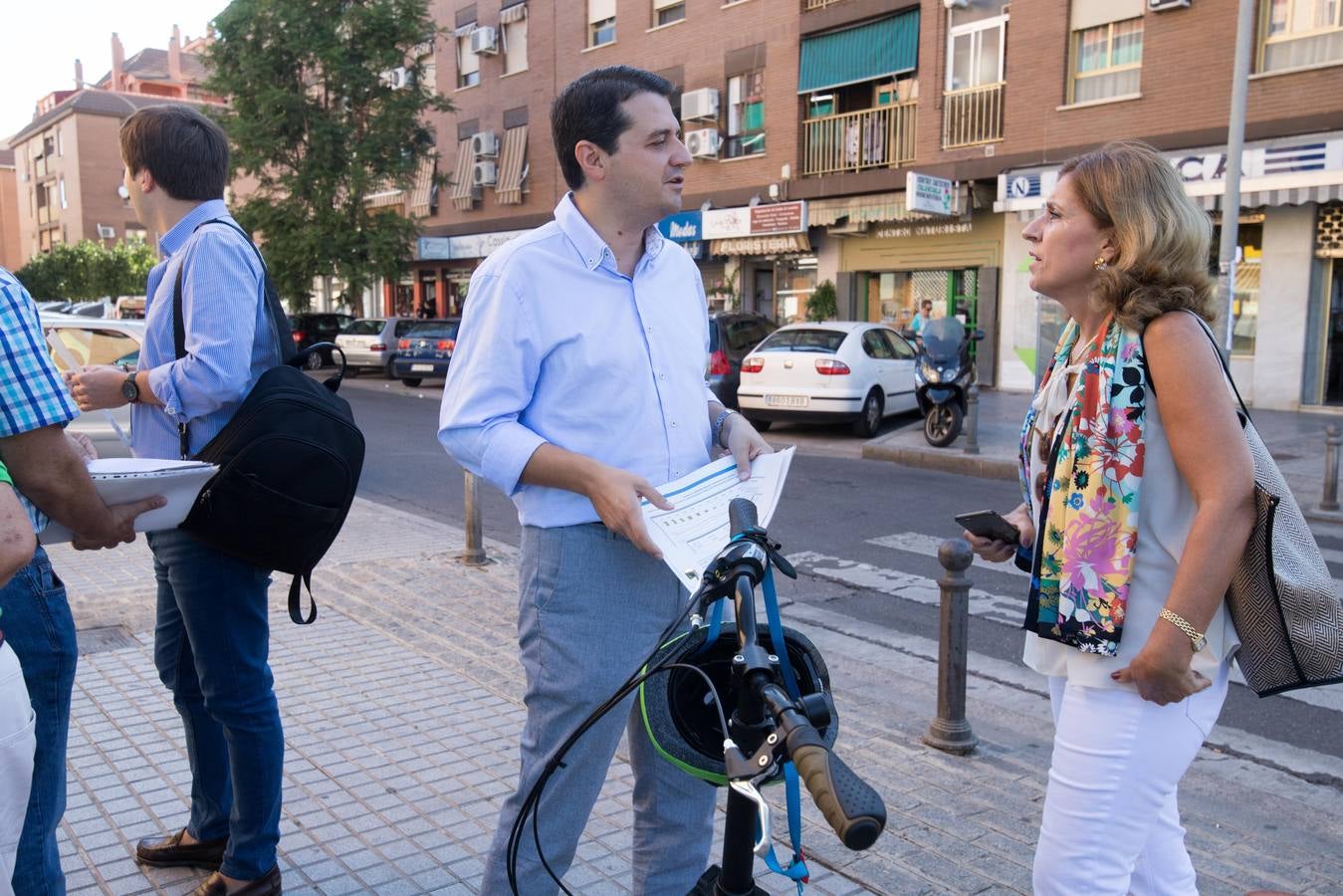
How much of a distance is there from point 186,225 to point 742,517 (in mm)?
1974

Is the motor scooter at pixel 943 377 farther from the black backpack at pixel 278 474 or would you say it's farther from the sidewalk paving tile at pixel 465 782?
the black backpack at pixel 278 474

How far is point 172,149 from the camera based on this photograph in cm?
281

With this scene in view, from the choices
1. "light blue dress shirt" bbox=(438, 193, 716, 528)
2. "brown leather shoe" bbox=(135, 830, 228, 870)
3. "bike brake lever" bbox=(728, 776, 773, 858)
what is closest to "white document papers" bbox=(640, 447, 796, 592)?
"light blue dress shirt" bbox=(438, 193, 716, 528)

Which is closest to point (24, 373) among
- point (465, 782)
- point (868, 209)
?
point (465, 782)

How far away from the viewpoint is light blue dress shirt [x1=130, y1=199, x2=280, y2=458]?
104 inches

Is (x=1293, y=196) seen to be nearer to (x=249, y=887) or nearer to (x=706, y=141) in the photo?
(x=706, y=141)

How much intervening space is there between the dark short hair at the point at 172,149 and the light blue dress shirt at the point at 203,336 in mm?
67

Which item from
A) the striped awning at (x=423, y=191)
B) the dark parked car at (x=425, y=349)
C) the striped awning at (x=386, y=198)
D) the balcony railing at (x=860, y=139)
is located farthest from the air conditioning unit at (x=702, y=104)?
the striped awning at (x=386, y=198)

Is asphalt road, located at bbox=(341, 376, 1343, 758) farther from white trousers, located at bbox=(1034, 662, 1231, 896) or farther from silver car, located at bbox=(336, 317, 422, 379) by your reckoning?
silver car, located at bbox=(336, 317, 422, 379)

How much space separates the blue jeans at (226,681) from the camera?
9.03ft

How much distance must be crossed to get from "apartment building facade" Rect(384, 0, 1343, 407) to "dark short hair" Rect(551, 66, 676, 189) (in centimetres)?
1346

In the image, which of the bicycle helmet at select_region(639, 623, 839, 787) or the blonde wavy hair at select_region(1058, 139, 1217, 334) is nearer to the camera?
the bicycle helmet at select_region(639, 623, 839, 787)

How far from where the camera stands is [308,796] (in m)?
3.68

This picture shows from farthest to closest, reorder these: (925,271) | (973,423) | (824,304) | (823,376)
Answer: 1. (824,304)
2. (925,271)
3. (823,376)
4. (973,423)
